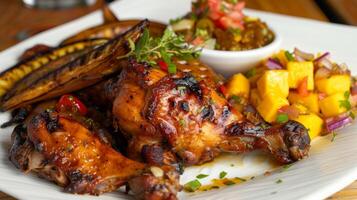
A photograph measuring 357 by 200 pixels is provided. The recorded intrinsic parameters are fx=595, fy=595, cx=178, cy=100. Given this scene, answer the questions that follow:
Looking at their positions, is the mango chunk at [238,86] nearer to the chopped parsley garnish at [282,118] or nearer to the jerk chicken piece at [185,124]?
the chopped parsley garnish at [282,118]

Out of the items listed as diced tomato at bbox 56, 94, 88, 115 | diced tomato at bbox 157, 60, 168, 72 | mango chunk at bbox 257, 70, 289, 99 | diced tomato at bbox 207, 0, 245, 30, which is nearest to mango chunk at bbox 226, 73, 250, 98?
mango chunk at bbox 257, 70, 289, 99

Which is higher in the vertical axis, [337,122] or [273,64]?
[273,64]

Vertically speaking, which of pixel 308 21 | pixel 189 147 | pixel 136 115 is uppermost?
pixel 136 115

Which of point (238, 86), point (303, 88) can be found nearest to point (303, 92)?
point (303, 88)

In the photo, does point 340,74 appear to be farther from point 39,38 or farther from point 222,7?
point 39,38

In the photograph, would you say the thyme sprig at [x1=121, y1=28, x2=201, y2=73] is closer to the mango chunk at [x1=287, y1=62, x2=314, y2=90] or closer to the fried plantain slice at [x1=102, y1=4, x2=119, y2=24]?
the mango chunk at [x1=287, y1=62, x2=314, y2=90]

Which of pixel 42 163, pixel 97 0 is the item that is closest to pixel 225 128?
pixel 42 163

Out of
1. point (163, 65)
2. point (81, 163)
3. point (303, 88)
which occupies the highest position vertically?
point (163, 65)

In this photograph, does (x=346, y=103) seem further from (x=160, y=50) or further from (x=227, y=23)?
(x=160, y=50)
